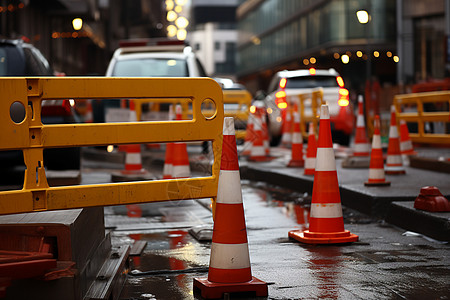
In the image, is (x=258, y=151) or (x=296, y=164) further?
(x=258, y=151)

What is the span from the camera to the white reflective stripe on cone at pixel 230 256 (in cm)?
459

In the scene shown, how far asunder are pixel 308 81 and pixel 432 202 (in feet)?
42.9

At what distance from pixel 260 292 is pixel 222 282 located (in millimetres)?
222

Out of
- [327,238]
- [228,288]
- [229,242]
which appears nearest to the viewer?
[228,288]

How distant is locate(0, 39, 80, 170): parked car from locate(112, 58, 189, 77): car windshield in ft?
20.8

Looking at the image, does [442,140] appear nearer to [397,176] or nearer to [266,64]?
[397,176]

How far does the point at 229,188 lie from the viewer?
15.4ft

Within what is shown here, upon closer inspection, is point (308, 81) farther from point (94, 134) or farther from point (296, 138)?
point (94, 134)

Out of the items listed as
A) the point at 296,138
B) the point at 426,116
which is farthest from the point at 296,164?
the point at 426,116

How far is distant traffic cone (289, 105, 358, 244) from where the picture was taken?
6.21 meters

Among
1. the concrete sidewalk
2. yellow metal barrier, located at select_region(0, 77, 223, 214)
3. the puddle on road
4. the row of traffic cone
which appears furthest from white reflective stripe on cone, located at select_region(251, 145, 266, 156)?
yellow metal barrier, located at select_region(0, 77, 223, 214)

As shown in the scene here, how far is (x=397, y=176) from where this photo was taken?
9.96m

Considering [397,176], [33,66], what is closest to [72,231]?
[33,66]

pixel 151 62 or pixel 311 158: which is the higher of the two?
pixel 151 62
